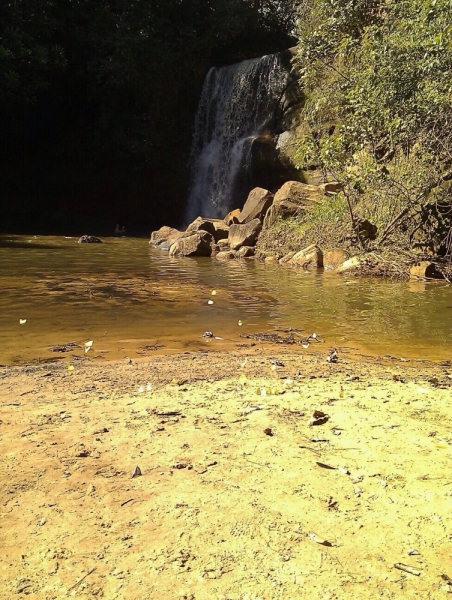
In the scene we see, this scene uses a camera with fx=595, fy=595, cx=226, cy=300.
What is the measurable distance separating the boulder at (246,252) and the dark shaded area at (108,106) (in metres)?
9.91

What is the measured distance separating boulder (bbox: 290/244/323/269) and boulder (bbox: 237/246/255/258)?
1846 millimetres

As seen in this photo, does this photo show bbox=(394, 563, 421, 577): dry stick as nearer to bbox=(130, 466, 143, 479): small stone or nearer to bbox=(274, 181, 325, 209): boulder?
bbox=(130, 466, 143, 479): small stone

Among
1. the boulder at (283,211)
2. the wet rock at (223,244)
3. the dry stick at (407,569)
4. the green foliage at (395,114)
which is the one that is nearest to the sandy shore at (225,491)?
the dry stick at (407,569)

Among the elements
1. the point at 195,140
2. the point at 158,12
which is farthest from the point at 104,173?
the point at 158,12

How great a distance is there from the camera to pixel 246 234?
50.5 ft

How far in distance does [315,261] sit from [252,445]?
9.53m

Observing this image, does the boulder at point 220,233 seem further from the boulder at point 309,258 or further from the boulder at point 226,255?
the boulder at point 309,258

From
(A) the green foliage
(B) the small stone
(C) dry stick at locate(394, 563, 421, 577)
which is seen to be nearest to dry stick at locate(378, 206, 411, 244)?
(A) the green foliage

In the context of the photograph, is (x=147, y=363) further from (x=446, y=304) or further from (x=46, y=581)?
(x=446, y=304)

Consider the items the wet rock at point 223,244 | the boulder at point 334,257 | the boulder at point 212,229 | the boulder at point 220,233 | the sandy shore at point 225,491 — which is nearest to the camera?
the sandy shore at point 225,491

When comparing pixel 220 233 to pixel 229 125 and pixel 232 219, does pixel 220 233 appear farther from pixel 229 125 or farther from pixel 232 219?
pixel 229 125

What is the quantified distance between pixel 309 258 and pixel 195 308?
521 centimetres

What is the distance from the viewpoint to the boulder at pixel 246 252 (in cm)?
1453

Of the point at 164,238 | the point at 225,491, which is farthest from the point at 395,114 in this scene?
the point at 225,491
